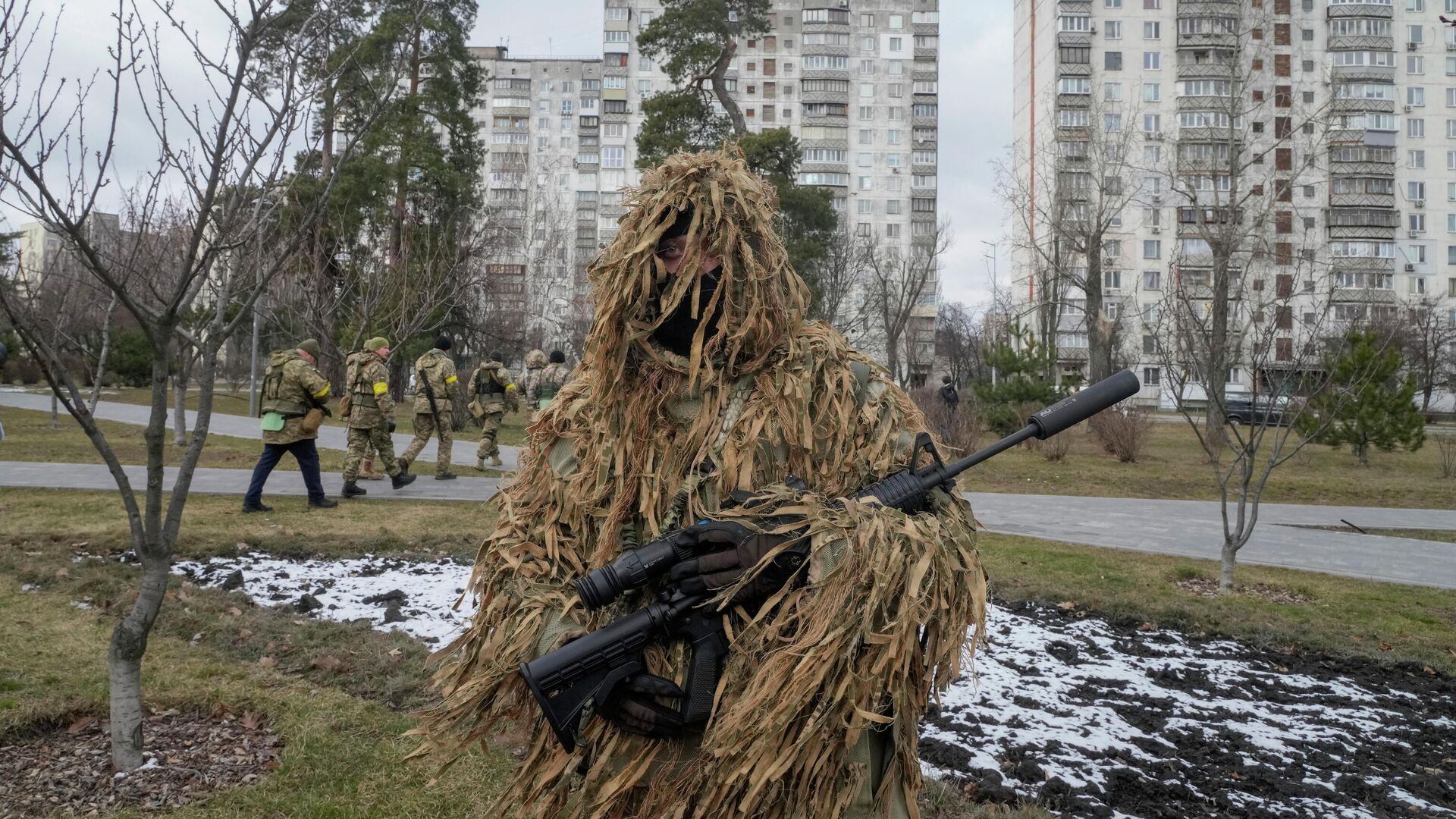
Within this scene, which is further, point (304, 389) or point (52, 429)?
point (52, 429)

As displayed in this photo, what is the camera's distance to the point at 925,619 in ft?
5.85

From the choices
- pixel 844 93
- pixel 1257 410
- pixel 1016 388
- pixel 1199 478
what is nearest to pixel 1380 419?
pixel 1199 478

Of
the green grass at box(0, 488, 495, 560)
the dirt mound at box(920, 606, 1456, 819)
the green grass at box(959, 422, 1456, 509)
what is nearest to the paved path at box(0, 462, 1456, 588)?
the green grass at box(0, 488, 495, 560)

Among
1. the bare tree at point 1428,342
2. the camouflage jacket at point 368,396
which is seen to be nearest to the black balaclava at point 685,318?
the camouflage jacket at point 368,396

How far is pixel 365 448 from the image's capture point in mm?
10242

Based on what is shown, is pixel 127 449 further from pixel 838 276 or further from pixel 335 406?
pixel 838 276

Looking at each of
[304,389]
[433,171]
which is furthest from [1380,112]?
[304,389]

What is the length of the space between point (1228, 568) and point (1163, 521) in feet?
13.3

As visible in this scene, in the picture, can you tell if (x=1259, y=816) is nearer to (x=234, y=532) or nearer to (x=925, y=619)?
(x=925, y=619)

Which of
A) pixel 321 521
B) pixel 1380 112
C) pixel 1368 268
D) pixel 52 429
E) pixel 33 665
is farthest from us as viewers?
pixel 1380 112

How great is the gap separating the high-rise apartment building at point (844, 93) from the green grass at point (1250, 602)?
189ft

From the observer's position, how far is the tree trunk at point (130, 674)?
10.7 ft

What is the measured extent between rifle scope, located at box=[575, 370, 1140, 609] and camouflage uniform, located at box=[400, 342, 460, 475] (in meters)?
9.90

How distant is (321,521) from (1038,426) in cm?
767
